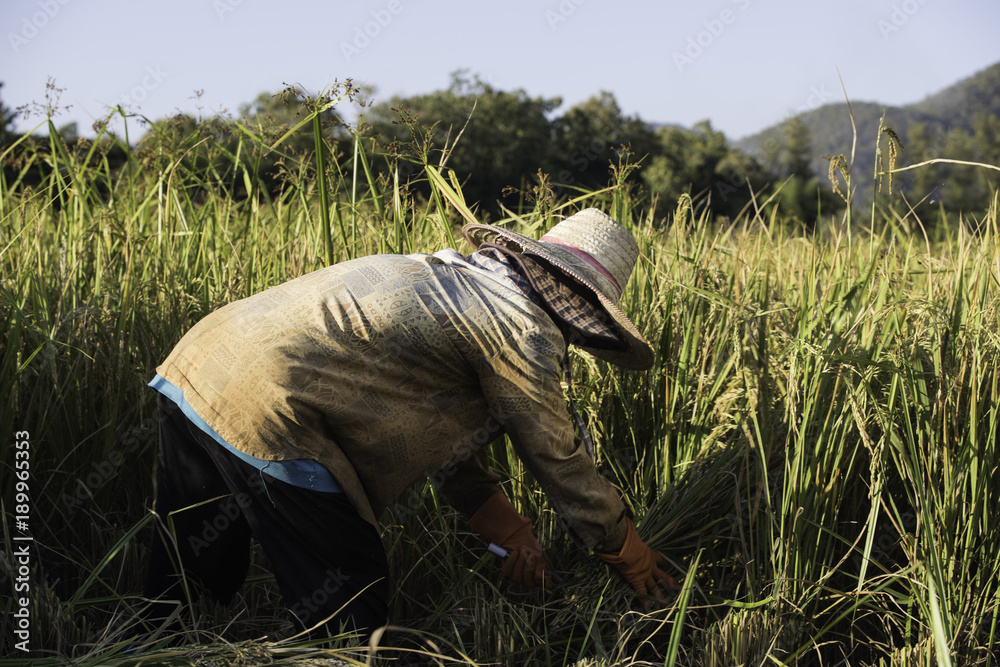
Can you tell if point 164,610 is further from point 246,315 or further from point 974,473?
point 974,473

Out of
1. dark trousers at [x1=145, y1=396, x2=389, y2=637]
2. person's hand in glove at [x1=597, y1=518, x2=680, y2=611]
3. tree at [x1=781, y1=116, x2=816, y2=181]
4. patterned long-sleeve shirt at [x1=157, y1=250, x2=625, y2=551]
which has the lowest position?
person's hand in glove at [x1=597, y1=518, x2=680, y2=611]

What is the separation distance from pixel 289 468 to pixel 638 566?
92cm

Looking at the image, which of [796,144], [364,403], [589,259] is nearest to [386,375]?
[364,403]

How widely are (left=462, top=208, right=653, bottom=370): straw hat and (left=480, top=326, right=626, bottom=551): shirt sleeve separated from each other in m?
0.16

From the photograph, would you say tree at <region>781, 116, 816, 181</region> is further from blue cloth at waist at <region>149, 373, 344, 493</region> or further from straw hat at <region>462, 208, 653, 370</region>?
blue cloth at waist at <region>149, 373, 344, 493</region>

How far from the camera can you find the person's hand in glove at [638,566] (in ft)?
5.92

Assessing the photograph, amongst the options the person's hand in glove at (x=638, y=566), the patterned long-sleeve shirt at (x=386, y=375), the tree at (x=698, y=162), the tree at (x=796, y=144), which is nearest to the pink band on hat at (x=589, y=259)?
the patterned long-sleeve shirt at (x=386, y=375)

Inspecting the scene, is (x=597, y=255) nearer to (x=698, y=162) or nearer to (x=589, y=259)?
(x=589, y=259)

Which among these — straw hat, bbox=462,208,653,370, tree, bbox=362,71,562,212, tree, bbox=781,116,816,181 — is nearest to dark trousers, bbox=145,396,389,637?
straw hat, bbox=462,208,653,370

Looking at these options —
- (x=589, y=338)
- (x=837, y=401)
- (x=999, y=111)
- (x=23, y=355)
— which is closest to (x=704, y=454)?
(x=837, y=401)

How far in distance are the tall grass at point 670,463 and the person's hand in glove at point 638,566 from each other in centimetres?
7

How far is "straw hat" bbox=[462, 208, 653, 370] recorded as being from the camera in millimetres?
1699

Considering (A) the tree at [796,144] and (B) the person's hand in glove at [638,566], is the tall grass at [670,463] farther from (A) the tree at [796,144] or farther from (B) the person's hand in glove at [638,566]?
(A) the tree at [796,144]

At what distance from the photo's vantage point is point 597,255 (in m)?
1.80
